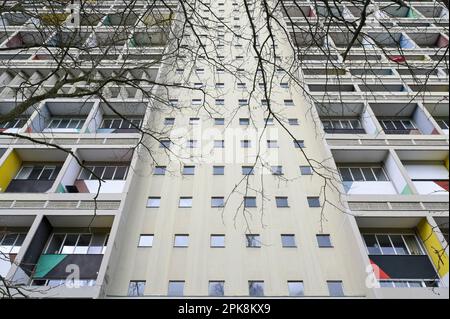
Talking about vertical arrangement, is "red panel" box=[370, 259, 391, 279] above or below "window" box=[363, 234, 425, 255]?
below

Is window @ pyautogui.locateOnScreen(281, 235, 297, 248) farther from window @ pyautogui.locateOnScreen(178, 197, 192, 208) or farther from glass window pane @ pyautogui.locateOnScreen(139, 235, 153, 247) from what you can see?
glass window pane @ pyautogui.locateOnScreen(139, 235, 153, 247)

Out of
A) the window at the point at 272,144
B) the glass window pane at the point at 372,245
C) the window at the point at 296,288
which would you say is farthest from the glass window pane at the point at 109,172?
the glass window pane at the point at 372,245

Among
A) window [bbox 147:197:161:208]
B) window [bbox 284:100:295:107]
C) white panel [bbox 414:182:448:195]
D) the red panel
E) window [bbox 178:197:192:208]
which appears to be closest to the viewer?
the red panel

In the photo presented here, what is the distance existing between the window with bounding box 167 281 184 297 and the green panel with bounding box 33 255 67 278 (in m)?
5.00

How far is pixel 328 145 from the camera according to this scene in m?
18.4

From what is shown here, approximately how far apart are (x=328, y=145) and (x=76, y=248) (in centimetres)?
1382

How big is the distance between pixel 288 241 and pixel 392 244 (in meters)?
5.15

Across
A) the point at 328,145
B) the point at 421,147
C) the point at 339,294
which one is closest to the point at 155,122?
the point at 328,145

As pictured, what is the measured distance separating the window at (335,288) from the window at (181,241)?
6.05m

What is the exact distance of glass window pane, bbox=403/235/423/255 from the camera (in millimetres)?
15164

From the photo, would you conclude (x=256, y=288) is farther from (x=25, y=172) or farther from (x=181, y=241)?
(x=25, y=172)

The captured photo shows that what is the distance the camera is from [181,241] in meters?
14.7

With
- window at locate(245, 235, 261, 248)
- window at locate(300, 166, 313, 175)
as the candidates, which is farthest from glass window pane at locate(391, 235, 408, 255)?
window at locate(245, 235, 261, 248)
